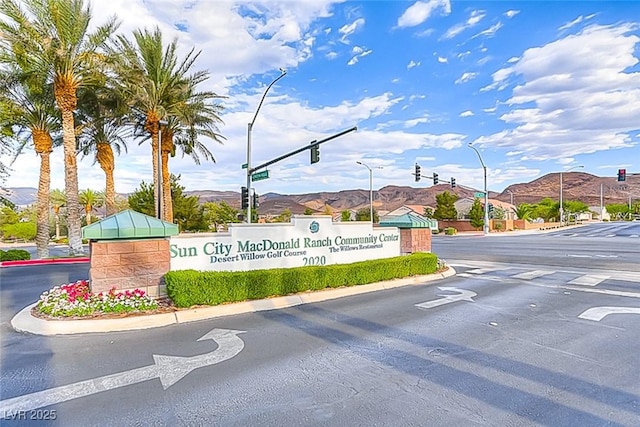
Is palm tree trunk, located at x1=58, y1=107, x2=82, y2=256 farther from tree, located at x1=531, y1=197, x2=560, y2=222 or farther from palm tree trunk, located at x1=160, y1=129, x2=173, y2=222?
tree, located at x1=531, y1=197, x2=560, y2=222

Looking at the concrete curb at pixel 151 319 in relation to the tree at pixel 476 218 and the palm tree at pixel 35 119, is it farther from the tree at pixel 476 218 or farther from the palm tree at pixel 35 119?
the tree at pixel 476 218

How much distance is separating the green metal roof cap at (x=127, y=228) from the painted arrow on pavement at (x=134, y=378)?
3.11m

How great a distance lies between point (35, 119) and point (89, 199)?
1367 inches

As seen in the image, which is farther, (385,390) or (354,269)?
(354,269)

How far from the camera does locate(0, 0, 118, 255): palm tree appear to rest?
54.5 ft

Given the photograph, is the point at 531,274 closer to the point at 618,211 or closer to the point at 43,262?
the point at 43,262

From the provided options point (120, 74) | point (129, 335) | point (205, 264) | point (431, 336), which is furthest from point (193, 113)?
point (431, 336)

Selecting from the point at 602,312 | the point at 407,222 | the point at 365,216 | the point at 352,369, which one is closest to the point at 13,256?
the point at 407,222

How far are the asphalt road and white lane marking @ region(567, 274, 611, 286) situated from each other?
2864 mm

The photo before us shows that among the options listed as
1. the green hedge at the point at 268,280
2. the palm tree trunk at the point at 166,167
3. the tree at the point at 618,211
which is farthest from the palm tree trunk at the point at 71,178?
the tree at the point at 618,211

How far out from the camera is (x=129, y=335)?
6273 millimetres

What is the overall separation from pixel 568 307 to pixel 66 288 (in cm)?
1022

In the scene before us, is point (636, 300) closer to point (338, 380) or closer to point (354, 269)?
point (354, 269)

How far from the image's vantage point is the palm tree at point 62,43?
54.5ft
